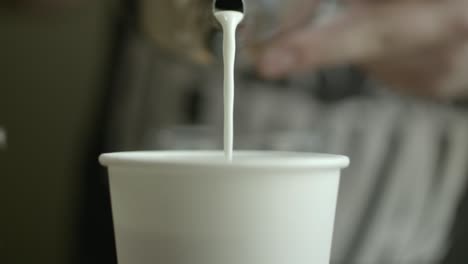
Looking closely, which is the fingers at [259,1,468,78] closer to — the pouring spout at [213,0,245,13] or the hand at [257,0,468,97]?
the hand at [257,0,468,97]

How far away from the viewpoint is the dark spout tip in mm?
390

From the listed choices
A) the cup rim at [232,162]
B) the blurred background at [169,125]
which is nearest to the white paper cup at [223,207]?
the cup rim at [232,162]

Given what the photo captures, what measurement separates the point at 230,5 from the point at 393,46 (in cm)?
35

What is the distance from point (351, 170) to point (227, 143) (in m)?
0.38

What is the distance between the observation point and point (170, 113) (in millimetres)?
737

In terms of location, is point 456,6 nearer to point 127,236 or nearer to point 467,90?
point 467,90

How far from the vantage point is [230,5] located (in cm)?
39

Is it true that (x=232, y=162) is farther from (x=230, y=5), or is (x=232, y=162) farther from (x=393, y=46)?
(x=393, y=46)

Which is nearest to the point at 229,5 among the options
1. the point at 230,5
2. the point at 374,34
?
the point at 230,5

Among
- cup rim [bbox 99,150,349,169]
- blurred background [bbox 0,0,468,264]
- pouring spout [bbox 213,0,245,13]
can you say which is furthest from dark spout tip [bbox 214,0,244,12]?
blurred background [bbox 0,0,468,264]

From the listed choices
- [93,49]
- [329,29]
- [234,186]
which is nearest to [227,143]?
[234,186]

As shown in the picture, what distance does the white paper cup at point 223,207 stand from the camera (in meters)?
0.30

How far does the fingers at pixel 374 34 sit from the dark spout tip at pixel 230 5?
0.28 meters

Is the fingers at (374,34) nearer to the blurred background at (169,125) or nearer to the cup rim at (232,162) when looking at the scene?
the blurred background at (169,125)
